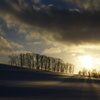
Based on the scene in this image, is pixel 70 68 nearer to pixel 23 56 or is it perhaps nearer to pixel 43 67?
pixel 43 67

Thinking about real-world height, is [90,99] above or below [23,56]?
below

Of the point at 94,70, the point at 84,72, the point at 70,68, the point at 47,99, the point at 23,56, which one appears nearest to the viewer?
the point at 47,99

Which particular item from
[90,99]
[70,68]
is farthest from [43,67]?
[90,99]

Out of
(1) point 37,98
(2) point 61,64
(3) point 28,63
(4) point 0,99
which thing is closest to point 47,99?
(1) point 37,98

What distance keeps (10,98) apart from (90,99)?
2.72m

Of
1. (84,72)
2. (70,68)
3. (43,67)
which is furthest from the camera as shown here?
(70,68)

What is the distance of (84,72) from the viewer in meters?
49.8

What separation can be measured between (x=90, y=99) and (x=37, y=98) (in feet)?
6.02

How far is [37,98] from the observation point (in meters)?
7.01

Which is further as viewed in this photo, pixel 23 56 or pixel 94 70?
pixel 23 56

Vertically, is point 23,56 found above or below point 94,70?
above

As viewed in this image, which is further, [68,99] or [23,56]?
[23,56]

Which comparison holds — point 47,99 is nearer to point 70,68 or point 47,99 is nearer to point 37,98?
point 37,98

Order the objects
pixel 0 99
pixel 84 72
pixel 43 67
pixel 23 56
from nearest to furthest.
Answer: pixel 0 99
pixel 84 72
pixel 23 56
pixel 43 67
